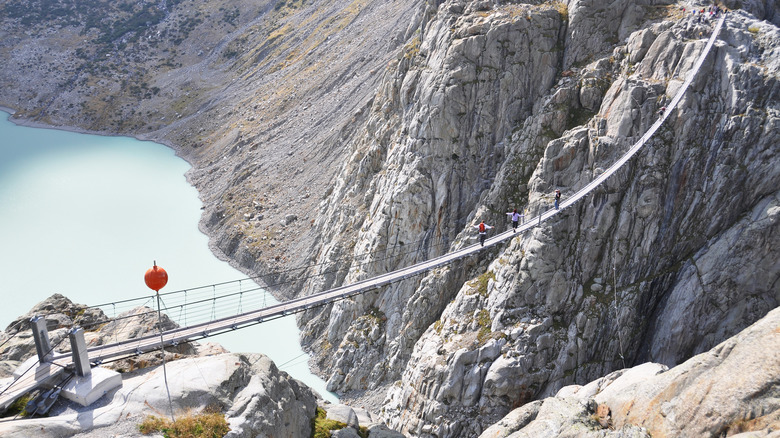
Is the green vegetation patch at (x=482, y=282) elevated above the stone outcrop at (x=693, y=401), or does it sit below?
below

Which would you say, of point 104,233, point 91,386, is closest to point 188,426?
point 91,386

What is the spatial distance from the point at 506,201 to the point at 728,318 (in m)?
10.8

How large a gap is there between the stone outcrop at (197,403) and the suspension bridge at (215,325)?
97cm

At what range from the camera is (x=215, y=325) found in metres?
19.0

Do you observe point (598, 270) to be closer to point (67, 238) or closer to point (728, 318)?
point (728, 318)

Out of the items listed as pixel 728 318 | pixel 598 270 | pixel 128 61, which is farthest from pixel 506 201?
pixel 128 61

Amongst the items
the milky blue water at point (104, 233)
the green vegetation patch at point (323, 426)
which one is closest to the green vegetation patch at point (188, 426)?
the green vegetation patch at point (323, 426)

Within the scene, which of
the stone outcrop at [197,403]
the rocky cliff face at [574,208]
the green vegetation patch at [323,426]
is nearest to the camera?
the stone outcrop at [197,403]

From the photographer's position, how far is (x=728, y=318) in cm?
2228

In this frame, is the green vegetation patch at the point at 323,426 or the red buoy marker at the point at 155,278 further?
the green vegetation patch at the point at 323,426

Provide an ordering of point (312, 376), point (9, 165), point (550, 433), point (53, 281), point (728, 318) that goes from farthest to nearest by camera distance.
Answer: point (9, 165) < point (53, 281) < point (312, 376) < point (728, 318) < point (550, 433)

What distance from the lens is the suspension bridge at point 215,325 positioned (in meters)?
14.9

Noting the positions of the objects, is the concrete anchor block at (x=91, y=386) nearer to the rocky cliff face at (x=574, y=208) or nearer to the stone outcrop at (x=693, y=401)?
the stone outcrop at (x=693, y=401)

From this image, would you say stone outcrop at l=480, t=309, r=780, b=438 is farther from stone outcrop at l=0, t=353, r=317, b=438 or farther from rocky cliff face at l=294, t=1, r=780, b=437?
rocky cliff face at l=294, t=1, r=780, b=437
